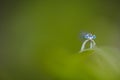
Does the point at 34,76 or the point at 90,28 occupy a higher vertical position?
the point at 90,28

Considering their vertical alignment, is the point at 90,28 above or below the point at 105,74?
above

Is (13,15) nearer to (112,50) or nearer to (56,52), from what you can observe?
(56,52)

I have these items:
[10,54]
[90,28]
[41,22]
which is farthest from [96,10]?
[10,54]

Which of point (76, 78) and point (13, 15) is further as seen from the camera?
point (13, 15)

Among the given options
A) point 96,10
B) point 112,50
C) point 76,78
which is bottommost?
point 76,78

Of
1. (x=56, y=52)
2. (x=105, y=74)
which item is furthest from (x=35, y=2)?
(x=105, y=74)

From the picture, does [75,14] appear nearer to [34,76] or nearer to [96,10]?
[96,10]
